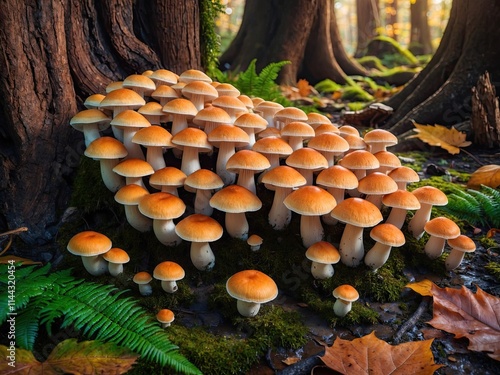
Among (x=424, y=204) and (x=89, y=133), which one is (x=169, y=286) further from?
(x=424, y=204)

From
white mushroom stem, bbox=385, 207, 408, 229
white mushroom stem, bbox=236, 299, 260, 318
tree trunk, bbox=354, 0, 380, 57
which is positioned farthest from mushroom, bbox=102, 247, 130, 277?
tree trunk, bbox=354, 0, 380, 57

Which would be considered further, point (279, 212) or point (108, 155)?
point (279, 212)

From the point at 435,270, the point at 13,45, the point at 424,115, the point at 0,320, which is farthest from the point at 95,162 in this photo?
the point at 424,115

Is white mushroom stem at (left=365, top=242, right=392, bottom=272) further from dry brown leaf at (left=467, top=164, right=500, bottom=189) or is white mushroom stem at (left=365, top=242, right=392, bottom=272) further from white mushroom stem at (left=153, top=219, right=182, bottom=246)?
dry brown leaf at (left=467, top=164, right=500, bottom=189)

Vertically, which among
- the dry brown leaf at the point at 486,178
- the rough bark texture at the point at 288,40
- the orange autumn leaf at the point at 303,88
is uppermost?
the rough bark texture at the point at 288,40

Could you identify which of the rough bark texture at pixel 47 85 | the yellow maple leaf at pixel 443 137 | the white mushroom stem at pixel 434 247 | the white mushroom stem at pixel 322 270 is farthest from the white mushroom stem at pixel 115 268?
the yellow maple leaf at pixel 443 137

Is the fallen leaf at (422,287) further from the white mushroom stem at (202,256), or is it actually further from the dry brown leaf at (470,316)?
the white mushroom stem at (202,256)

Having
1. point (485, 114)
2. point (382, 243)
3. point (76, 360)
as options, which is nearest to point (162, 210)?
point (76, 360)
